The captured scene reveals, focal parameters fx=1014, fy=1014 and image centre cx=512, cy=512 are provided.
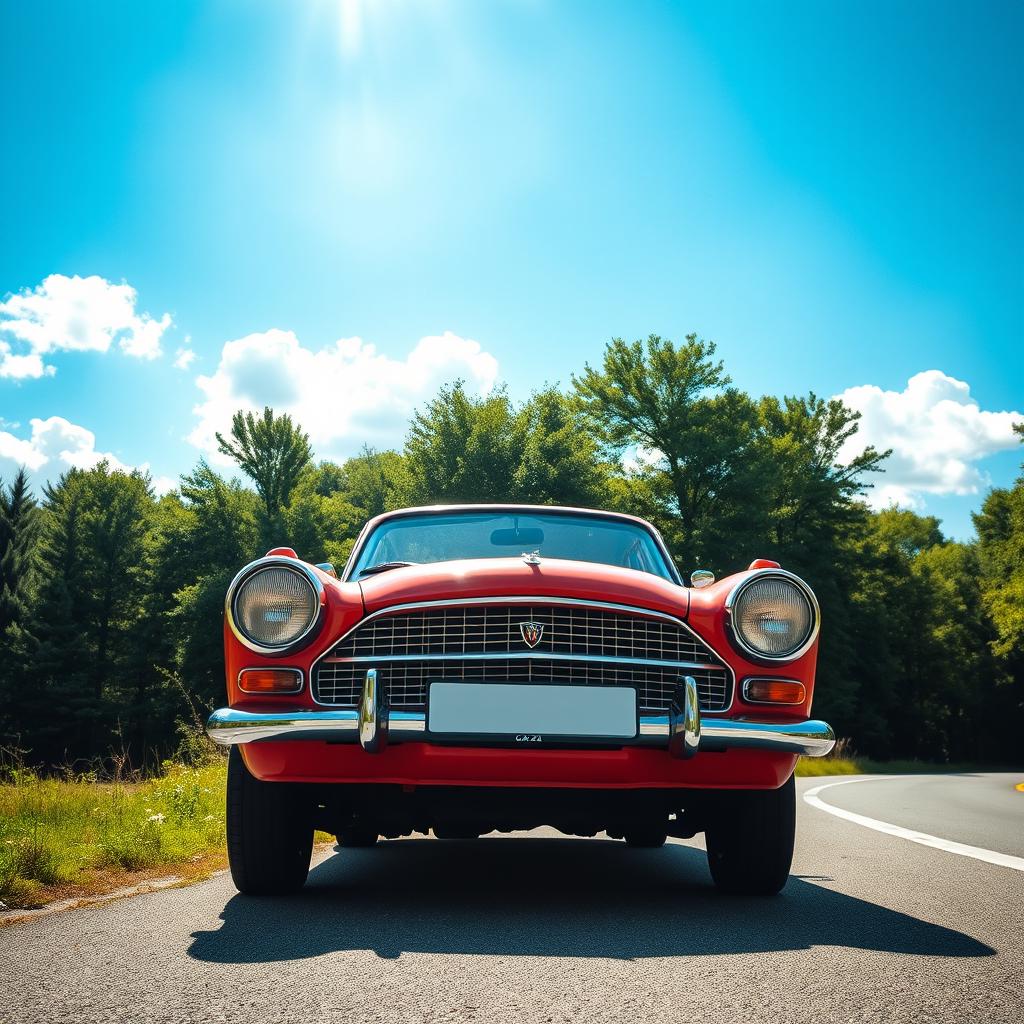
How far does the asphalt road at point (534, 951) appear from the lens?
2.28 meters

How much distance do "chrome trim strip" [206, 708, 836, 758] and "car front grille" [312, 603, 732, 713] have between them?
0.12m

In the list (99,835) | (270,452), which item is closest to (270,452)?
(270,452)

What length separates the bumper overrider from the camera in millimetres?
3320

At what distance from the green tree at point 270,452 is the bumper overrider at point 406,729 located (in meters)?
35.6

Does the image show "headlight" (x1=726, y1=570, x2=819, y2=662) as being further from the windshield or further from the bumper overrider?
the windshield

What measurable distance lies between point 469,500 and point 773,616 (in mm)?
26204

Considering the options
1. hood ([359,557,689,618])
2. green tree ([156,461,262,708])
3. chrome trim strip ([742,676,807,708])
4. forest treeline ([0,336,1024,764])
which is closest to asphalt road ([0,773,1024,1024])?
chrome trim strip ([742,676,807,708])

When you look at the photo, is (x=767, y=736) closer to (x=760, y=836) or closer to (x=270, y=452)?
(x=760, y=836)

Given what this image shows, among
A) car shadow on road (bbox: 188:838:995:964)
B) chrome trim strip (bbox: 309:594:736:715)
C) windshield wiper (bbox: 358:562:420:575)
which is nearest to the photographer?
car shadow on road (bbox: 188:838:995:964)

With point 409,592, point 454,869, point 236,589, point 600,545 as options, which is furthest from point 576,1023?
point 600,545

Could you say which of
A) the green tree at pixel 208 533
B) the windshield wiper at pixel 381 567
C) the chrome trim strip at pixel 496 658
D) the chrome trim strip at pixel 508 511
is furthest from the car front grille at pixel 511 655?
the green tree at pixel 208 533

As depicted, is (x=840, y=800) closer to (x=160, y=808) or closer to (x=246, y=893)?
(x=160, y=808)

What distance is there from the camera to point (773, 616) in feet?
12.1

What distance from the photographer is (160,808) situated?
6230 millimetres
